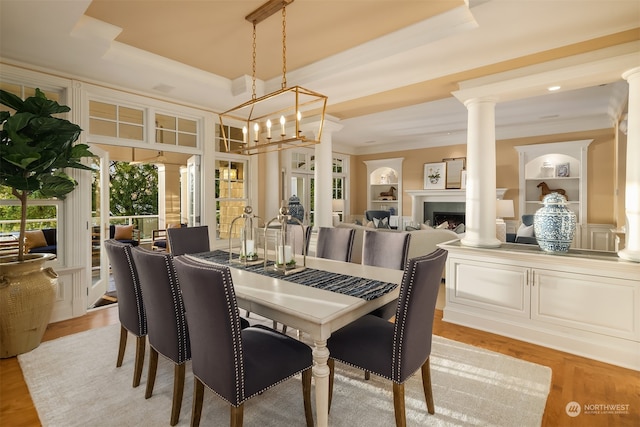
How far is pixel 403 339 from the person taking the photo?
5.40 ft

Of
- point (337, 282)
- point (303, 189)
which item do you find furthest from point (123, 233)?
point (337, 282)

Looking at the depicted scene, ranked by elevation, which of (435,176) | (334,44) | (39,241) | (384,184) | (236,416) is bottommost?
(236,416)

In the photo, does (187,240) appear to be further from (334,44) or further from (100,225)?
(334,44)

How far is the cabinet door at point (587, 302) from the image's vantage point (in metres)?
2.54

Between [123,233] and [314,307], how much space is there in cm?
580

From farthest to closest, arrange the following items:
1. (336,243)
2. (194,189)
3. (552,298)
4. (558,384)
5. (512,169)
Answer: (512,169) → (194,189) → (336,243) → (552,298) → (558,384)

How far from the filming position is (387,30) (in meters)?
2.87

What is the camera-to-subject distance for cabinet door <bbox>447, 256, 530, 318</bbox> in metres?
2.99

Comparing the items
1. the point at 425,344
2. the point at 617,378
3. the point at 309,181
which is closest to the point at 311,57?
the point at 425,344

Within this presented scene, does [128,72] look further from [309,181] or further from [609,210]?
[609,210]

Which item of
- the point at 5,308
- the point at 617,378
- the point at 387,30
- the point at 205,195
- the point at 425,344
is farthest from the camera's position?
the point at 205,195

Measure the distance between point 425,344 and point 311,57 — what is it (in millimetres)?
2865

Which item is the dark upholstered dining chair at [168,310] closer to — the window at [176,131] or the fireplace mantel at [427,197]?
the window at [176,131]

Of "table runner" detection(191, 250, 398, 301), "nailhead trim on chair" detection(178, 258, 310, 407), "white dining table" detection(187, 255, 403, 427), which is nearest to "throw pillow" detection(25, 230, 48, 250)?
"table runner" detection(191, 250, 398, 301)
